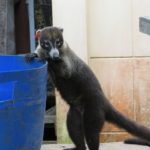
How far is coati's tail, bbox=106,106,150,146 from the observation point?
4.91 m

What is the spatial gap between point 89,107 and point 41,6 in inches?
87.8

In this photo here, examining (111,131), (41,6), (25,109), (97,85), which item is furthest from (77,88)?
(41,6)

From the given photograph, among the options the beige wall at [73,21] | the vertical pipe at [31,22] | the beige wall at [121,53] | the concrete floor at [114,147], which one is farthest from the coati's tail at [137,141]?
the vertical pipe at [31,22]

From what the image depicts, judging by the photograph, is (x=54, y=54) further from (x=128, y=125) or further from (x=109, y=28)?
(x=109, y=28)

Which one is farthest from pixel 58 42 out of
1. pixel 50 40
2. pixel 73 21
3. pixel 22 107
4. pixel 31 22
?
pixel 31 22

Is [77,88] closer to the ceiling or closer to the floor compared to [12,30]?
closer to the floor

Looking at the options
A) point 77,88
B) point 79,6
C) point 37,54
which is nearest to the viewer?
point 37,54

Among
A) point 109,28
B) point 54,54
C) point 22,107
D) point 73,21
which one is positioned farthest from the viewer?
point 109,28

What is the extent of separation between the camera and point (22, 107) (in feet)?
11.9

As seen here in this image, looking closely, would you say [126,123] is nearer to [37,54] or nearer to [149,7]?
[37,54]

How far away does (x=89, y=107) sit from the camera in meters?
4.82

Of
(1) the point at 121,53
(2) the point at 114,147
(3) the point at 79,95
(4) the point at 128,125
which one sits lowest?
(2) the point at 114,147

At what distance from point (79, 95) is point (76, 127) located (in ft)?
0.91

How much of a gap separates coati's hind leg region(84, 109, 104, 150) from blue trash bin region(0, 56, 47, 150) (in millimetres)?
882
